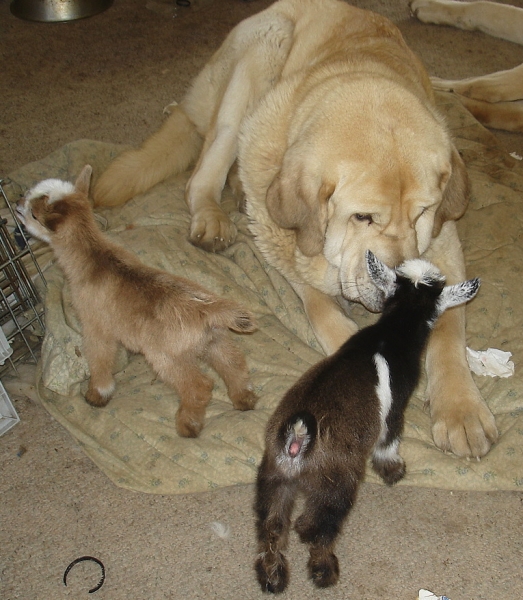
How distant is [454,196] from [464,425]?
31.0 inches

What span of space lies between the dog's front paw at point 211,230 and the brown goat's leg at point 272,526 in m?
1.21

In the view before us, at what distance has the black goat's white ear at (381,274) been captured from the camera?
1806 mm

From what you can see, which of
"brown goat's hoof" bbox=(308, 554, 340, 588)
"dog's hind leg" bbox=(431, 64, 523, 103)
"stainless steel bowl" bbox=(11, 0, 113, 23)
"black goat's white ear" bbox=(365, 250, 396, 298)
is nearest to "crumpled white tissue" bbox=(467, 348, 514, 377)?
"black goat's white ear" bbox=(365, 250, 396, 298)

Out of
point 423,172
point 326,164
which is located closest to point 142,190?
point 326,164

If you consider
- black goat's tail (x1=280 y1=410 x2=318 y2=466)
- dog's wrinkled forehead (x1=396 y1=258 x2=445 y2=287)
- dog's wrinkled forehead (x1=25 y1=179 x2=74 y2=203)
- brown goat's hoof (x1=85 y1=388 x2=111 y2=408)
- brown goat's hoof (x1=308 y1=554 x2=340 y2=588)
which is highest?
dog's wrinkled forehead (x1=25 y1=179 x2=74 y2=203)

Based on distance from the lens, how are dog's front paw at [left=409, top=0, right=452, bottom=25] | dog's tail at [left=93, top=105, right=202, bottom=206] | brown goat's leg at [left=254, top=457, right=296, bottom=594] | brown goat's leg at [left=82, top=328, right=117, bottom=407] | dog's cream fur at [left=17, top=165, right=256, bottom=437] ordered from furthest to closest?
dog's front paw at [left=409, top=0, right=452, bottom=25], dog's tail at [left=93, top=105, right=202, bottom=206], brown goat's leg at [left=82, top=328, right=117, bottom=407], dog's cream fur at [left=17, top=165, right=256, bottom=437], brown goat's leg at [left=254, top=457, right=296, bottom=594]

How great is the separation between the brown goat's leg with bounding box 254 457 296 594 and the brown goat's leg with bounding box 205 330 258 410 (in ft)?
1.48

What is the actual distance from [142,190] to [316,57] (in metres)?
0.97

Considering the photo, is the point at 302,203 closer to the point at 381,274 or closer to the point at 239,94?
the point at 381,274

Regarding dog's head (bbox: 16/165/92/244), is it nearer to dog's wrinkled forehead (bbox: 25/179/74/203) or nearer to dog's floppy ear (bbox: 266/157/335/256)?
dog's wrinkled forehead (bbox: 25/179/74/203)

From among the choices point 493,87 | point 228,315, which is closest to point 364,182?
point 228,315

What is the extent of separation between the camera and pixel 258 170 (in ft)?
8.13

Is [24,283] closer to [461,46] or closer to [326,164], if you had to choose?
[326,164]

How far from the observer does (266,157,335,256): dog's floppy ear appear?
6.59ft
